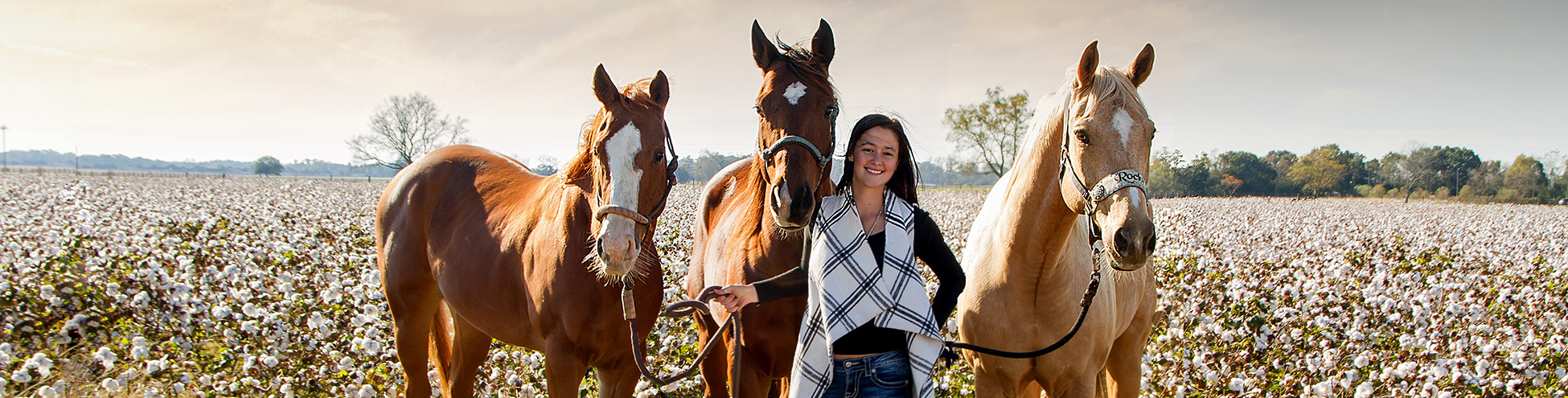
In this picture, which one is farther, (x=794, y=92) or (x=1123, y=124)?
(x=794, y=92)

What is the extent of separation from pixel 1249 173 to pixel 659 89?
5834 cm

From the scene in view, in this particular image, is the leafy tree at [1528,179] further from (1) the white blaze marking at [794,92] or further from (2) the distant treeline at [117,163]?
(2) the distant treeline at [117,163]

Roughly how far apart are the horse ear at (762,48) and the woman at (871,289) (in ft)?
2.00

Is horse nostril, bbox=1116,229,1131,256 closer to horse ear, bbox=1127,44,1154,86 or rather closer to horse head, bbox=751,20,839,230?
horse ear, bbox=1127,44,1154,86

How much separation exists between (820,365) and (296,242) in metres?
7.72

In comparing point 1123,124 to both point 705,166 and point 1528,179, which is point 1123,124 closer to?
point 705,166

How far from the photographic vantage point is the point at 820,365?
2.05 meters

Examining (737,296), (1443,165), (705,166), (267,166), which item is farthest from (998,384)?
(267,166)

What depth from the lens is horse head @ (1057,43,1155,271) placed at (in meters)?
2.10

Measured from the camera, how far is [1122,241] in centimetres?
211

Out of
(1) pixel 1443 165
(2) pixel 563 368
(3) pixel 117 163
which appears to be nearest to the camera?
(2) pixel 563 368

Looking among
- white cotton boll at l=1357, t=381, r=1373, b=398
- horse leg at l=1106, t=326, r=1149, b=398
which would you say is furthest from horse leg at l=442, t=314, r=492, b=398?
white cotton boll at l=1357, t=381, r=1373, b=398

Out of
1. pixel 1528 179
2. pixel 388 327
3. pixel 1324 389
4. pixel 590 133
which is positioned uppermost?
pixel 1528 179

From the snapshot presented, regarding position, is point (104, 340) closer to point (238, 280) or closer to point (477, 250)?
point (238, 280)
